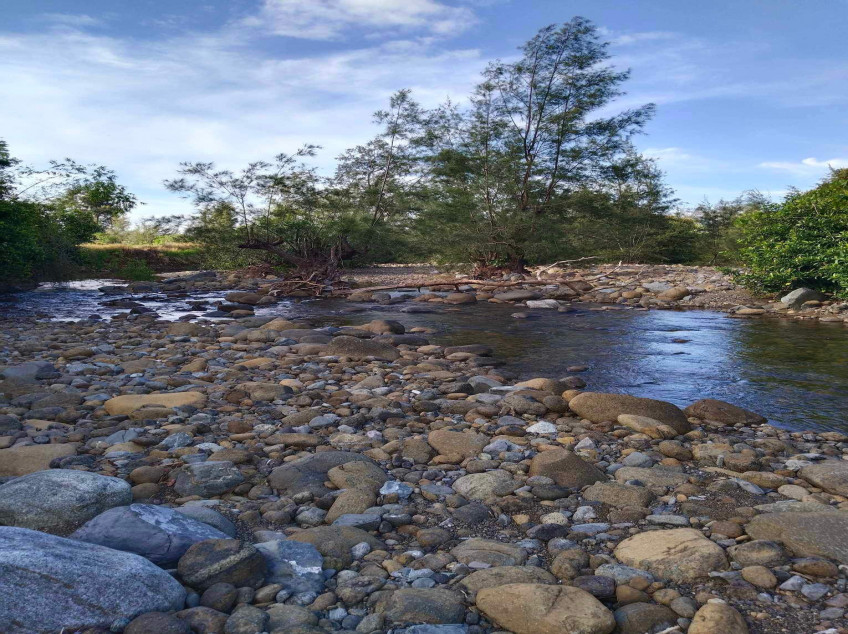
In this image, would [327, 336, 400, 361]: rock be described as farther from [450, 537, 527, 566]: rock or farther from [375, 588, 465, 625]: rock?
[375, 588, 465, 625]: rock

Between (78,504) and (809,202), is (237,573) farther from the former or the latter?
(809,202)

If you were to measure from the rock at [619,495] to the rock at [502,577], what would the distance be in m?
0.87

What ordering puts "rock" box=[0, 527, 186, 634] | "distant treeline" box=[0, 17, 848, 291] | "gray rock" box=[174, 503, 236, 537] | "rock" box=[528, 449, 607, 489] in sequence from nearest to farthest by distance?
1. "rock" box=[0, 527, 186, 634]
2. "gray rock" box=[174, 503, 236, 537]
3. "rock" box=[528, 449, 607, 489]
4. "distant treeline" box=[0, 17, 848, 291]

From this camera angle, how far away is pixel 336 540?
8.75 ft

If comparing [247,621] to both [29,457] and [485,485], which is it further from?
[29,457]

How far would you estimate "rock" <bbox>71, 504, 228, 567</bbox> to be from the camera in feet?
7.82

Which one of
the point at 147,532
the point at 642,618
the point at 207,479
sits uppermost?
the point at 147,532

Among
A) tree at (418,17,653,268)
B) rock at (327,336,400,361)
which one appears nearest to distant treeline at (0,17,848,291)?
tree at (418,17,653,268)

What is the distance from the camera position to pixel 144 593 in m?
2.06

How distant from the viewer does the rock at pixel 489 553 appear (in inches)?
100

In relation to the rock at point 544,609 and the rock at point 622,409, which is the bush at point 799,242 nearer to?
the rock at point 622,409

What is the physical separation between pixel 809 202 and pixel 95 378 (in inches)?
563

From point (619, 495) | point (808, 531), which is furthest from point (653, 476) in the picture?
point (808, 531)

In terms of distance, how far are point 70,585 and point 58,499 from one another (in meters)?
0.89
